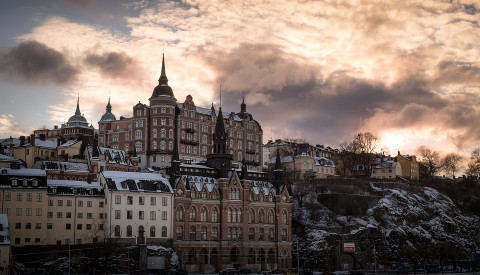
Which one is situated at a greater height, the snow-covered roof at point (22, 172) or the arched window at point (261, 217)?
the snow-covered roof at point (22, 172)

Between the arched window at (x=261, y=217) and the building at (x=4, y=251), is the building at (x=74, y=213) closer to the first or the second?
the building at (x=4, y=251)

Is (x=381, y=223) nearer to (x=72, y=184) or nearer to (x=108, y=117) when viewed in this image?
(x=72, y=184)

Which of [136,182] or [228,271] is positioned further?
[136,182]

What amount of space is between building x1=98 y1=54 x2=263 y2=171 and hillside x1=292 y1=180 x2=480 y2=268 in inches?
1109

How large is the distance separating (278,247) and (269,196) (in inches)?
418

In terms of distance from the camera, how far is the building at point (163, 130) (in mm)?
158625

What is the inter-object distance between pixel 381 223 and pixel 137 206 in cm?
6166

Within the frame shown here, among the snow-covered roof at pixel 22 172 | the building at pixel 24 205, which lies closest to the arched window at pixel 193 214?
the building at pixel 24 205

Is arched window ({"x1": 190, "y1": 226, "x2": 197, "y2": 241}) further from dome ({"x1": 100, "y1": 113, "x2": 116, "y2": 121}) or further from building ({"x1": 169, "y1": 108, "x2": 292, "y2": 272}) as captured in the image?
dome ({"x1": 100, "y1": 113, "x2": 116, "y2": 121})

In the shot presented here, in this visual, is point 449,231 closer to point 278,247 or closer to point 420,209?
point 420,209

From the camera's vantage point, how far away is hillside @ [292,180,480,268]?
437 feet

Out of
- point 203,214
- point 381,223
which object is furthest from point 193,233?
point 381,223

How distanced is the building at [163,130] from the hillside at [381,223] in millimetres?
28161

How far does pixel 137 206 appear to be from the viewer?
366 feet
